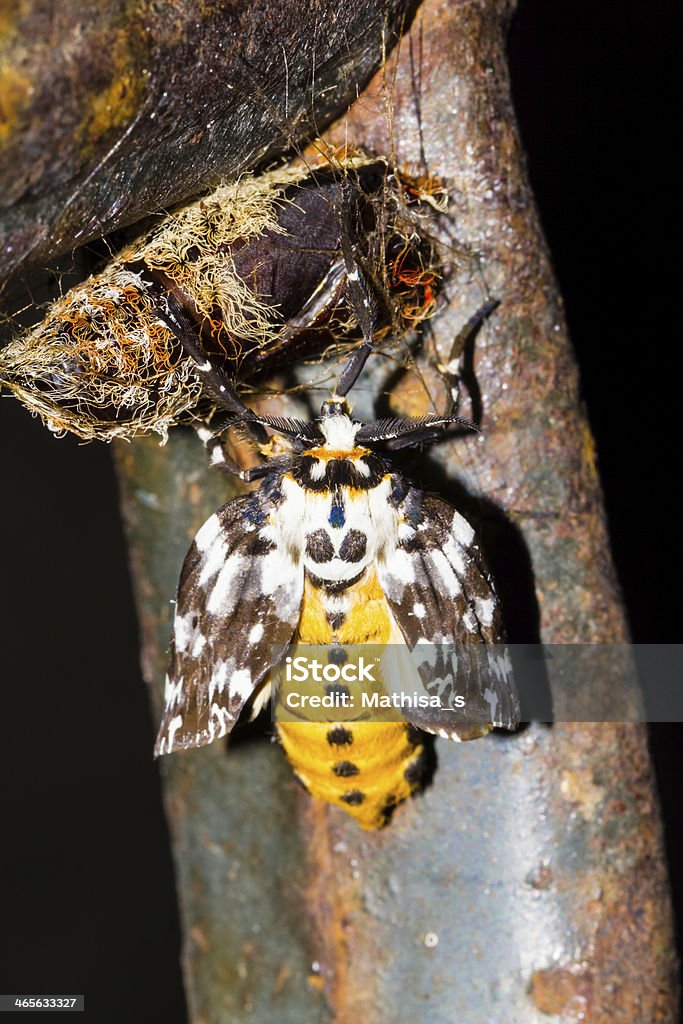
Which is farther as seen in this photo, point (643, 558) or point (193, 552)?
point (643, 558)

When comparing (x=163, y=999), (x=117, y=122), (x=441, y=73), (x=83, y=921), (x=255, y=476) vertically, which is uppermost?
(x=441, y=73)

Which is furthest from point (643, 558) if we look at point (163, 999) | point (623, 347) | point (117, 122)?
point (163, 999)

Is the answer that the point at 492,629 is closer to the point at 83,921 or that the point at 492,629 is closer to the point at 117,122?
the point at 117,122

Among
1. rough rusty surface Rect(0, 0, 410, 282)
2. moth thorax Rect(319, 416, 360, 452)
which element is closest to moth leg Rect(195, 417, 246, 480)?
moth thorax Rect(319, 416, 360, 452)

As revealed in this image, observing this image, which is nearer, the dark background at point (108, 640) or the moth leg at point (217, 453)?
the moth leg at point (217, 453)

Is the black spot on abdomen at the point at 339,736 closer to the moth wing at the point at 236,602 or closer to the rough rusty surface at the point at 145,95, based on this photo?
the moth wing at the point at 236,602

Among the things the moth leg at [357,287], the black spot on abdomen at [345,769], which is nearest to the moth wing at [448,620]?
the black spot on abdomen at [345,769]

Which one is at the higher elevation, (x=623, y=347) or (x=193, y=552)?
(x=623, y=347)

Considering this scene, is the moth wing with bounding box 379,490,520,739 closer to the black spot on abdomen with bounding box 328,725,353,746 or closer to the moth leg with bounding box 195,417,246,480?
the black spot on abdomen with bounding box 328,725,353,746
